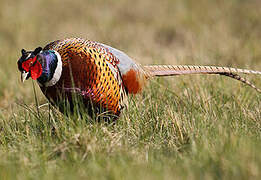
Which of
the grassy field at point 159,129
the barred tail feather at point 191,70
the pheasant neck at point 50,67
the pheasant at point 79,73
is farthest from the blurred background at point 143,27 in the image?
the pheasant neck at point 50,67

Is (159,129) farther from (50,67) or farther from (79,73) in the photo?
(50,67)

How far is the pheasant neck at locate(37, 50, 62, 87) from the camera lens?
110 inches

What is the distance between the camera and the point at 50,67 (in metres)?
2.80

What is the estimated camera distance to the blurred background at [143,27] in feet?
18.9

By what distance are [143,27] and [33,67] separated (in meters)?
5.14

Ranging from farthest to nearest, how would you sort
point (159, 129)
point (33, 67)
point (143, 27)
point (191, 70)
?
point (143, 27) → point (191, 70) → point (159, 129) → point (33, 67)

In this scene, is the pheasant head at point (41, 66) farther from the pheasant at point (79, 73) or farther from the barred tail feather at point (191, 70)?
the barred tail feather at point (191, 70)

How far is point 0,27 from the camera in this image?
729 centimetres

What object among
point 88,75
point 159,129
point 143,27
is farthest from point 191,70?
point 143,27

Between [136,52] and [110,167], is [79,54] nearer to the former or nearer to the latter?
[110,167]

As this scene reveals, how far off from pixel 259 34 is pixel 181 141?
13.2 feet

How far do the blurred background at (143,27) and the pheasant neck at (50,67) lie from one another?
89.0 inches

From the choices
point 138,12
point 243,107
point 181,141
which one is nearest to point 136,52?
point 138,12

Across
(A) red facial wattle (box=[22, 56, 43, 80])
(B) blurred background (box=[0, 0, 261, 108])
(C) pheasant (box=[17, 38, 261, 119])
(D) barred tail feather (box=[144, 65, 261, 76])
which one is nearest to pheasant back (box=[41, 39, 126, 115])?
(C) pheasant (box=[17, 38, 261, 119])
